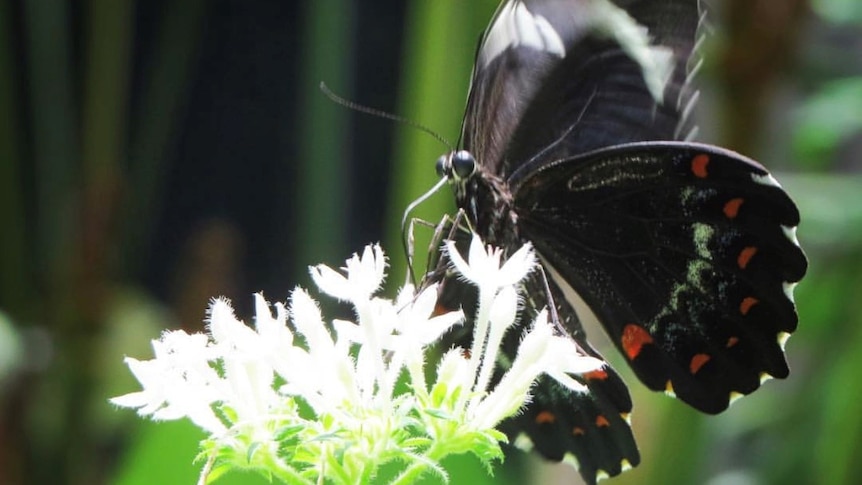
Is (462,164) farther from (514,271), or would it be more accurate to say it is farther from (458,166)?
(514,271)

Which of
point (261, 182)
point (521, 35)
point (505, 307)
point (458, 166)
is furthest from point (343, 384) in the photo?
point (261, 182)

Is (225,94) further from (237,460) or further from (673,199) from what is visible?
(237,460)

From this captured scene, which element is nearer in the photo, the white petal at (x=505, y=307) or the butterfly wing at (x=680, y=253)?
the white petal at (x=505, y=307)

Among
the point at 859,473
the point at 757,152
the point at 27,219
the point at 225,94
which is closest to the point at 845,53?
the point at 757,152

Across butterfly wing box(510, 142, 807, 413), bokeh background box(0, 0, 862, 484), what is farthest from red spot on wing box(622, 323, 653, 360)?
bokeh background box(0, 0, 862, 484)

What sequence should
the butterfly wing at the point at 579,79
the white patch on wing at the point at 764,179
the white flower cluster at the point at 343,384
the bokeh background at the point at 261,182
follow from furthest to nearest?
1. the bokeh background at the point at 261,182
2. the butterfly wing at the point at 579,79
3. the white patch on wing at the point at 764,179
4. the white flower cluster at the point at 343,384

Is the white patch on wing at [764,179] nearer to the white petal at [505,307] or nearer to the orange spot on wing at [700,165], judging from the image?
the orange spot on wing at [700,165]

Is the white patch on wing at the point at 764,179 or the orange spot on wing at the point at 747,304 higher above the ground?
the white patch on wing at the point at 764,179

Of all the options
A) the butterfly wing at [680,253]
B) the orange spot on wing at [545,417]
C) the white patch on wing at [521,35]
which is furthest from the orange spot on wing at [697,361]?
the white patch on wing at [521,35]
